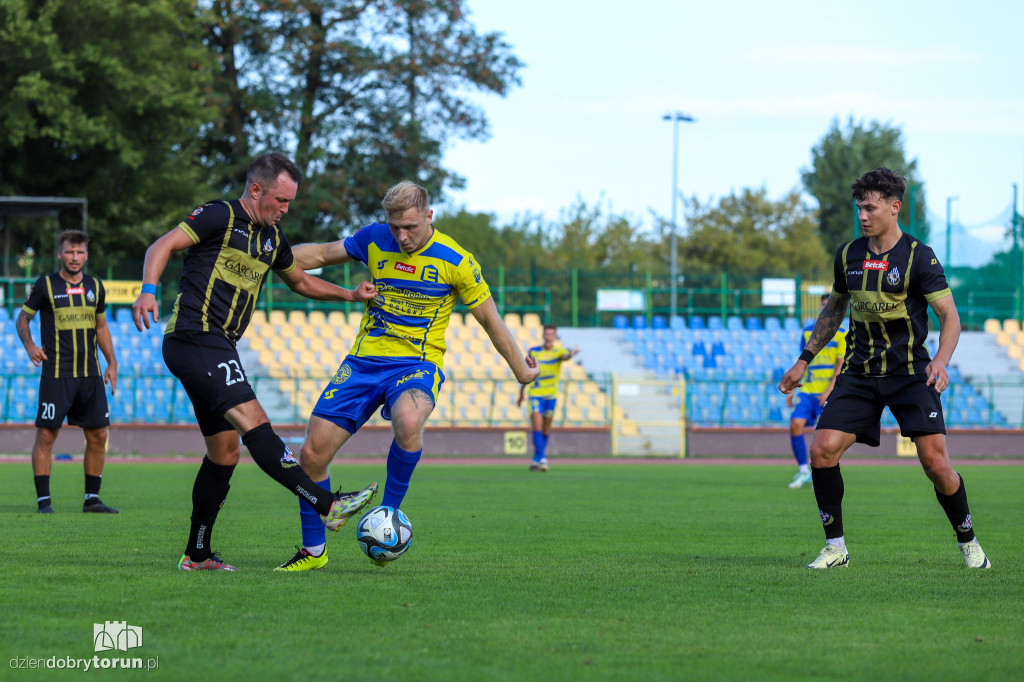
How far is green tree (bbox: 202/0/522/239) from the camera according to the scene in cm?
3834

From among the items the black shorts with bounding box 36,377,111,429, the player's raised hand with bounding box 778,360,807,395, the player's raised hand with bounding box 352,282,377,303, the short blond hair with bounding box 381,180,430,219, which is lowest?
the black shorts with bounding box 36,377,111,429

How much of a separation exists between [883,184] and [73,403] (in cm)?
660

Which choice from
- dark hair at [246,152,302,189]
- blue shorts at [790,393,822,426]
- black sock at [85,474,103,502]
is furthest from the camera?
blue shorts at [790,393,822,426]

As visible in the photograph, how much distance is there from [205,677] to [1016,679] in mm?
2600

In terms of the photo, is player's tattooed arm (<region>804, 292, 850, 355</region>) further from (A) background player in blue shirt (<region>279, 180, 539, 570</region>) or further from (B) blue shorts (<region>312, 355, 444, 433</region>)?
(B) blue shorts (<region>312, 355, 444, 433</region>)

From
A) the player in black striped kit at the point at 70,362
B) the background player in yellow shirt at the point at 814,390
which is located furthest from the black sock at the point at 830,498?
the background player in yellow shirt at the point at 814,390

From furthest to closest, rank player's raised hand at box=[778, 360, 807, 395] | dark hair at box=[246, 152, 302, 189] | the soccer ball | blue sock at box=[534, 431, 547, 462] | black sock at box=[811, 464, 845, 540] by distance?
1. blue sock at box=[534, 431, 547, 462]
2. player's raised hand at box=[778, 360, 807, 395]
3. black sock at box=[811, 464, 845, 540]
4. dark hair at box=[246, 152, 302, 189]
5. the soccer ball

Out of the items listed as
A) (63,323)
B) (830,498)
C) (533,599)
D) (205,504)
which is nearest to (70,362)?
(63,323)

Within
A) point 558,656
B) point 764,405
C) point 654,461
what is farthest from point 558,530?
point 764,405

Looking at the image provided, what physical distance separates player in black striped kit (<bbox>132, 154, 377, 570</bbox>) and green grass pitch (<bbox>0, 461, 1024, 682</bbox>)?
401 mm

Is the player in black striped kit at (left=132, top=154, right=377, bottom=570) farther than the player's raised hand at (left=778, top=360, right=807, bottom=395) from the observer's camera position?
No

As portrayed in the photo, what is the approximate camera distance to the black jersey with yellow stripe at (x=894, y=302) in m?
6.74

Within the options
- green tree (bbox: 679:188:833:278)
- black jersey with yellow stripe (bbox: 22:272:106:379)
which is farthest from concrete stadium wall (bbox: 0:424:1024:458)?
green tree (bbox: 679:188:833:278)

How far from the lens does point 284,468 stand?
5996 millimetres
